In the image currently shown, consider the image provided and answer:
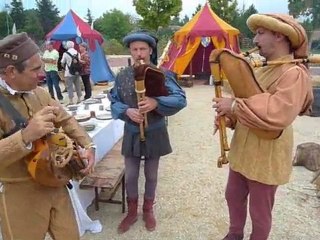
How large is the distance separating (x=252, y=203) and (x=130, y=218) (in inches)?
42.6

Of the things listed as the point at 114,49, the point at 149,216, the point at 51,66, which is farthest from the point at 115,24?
the point at 149,216

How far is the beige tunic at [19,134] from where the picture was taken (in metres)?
1.45

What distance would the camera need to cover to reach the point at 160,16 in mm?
17562

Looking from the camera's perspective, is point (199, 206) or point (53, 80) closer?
point (199, 206)

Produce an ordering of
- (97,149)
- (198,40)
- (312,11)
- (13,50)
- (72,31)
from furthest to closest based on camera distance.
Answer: (312,11)
(198,40)
(72,31)
(97,149)
(13,50)

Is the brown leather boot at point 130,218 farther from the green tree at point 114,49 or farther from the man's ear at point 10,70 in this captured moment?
the green tree at point 114,49

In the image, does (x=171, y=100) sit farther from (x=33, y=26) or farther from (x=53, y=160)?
(x=33, y=26)

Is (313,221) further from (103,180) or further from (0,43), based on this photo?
(0,43)

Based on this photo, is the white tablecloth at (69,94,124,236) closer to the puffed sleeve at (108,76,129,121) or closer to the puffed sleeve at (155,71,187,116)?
the puffed sleeve at (108,76,129,121)

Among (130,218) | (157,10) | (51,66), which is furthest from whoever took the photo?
(157,10)

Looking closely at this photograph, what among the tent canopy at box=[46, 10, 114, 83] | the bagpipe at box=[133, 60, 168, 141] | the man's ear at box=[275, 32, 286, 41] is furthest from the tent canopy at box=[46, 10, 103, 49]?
the man's ear at box=[275, 32, 286, 41]

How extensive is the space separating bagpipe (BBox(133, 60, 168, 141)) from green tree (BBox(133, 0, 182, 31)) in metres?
15.6

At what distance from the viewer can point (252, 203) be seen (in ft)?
7.09

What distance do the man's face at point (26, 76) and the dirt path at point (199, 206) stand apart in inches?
60.2
